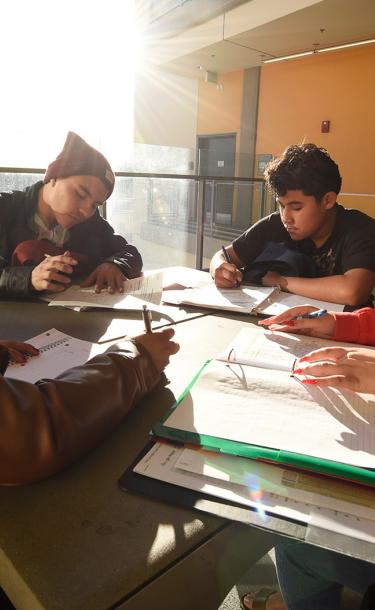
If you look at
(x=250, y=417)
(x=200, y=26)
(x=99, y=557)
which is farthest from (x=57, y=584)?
(x=200, y=26)

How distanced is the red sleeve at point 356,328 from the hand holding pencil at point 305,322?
0.02m

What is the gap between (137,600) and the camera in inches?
15.8

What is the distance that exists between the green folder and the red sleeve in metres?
0.60

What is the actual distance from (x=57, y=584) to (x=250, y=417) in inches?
13.4

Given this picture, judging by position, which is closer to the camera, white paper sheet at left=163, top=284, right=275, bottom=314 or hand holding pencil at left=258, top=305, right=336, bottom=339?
hand holding pencil at left=258, top=305, right=336, bottom=339

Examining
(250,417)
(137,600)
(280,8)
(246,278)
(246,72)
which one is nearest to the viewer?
(137,600)

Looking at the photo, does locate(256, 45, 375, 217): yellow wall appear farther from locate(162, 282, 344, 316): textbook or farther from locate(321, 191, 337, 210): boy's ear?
locate(162, 282, 344, 316): textbook

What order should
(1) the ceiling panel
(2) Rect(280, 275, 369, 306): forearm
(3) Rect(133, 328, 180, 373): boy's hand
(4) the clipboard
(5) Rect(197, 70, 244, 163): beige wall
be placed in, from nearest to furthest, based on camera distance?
(4) the clipboard < (3) Rect(133, 328, 180, 373): boy's hand < (2) Rect(280, 275, 369, 306): forearm < (1) the ceiling panel < (5) Rect(197, 70, 244, 163): beige wall

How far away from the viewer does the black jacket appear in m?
1.34

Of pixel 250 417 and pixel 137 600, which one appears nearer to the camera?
pixel 137 600

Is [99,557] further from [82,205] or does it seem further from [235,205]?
[235,205]

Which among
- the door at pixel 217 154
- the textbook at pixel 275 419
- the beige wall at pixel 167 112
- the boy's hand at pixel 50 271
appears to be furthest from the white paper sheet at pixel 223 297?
the beige wall at pixel 167 112

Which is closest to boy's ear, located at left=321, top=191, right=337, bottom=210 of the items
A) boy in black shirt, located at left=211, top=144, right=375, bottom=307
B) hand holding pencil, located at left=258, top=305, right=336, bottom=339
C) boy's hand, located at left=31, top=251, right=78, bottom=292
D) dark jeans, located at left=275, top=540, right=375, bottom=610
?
boy in black shirt, located at left=211, top=144, right=375, bottom=307

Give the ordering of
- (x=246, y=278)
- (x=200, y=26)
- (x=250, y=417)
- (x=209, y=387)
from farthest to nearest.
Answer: (x=200, y=26) < (x=246, y=278) < (x=209, y=387) < (x=250, y=417)
